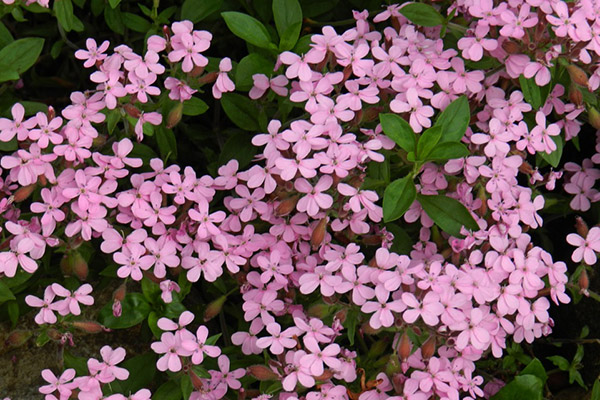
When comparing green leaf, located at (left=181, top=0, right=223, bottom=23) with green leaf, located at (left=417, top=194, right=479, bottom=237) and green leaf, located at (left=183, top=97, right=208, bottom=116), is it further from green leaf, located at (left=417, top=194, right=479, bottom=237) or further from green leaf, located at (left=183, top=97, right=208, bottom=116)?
green leaf, located at (left=417, top=194, right=479, bottom=237)

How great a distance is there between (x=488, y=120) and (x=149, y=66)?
2.73 feet

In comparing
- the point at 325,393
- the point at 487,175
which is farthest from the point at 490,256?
the point at 325,393

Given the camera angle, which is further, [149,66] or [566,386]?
[566,386]

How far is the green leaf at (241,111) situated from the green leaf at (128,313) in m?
0.50

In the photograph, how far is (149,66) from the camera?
183cm

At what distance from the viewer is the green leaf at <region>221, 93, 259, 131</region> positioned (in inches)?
78.8

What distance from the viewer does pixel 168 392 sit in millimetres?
1817

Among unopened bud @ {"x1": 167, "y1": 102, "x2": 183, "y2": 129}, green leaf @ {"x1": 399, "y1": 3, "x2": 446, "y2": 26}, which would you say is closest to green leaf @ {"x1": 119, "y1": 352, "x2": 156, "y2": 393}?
unopened bud @ {"x1": 167, "y1": 102, "x2": 183, "y2": 129}

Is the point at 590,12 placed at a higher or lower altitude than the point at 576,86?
higher

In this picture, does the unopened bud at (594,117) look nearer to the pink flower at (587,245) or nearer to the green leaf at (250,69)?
the pink flower at (587,245)

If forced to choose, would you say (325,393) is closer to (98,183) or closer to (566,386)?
(98,183)

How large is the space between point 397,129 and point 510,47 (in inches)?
14.4

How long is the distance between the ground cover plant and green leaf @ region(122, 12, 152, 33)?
0.23 meters

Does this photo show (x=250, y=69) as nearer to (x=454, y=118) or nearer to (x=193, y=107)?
(x=193, y=107)
